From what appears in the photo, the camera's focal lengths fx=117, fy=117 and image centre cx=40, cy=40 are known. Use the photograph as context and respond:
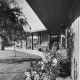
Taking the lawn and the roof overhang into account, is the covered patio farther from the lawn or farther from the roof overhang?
the lawn

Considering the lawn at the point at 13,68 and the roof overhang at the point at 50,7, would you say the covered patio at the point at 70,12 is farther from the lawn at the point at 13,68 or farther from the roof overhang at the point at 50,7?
the lawn at the point at 13,68

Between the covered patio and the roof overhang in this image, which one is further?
the roof overhang

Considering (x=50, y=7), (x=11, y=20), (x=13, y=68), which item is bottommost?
(x=13, y=68)

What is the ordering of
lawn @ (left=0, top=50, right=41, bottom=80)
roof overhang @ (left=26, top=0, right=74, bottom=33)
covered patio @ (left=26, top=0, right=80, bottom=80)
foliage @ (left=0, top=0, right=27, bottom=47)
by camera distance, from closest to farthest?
covered patio @ (left=26, top=0, right=80, bottom=80) < roof overhang @ (left=26, top=0, right=74, bottom=33) < lawn @ (left=0, top=50, right=41, bottom=80) < foliage @ (left=0, top=0, right=27, bottom=47)

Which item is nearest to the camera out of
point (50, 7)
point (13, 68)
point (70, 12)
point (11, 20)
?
point (50, 7)

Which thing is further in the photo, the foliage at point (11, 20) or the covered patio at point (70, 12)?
the foliage at point (11, 20)

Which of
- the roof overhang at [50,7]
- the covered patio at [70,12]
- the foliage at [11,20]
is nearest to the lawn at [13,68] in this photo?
the foliage at [11,20]

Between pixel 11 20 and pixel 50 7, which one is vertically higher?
pixel 11 20

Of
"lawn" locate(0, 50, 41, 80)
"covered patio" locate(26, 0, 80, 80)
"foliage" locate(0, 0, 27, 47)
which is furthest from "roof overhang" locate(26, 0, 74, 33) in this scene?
"foliage" locate(0, 0, 27, 47)

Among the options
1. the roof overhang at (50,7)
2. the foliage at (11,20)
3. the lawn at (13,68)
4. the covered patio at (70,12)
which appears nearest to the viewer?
the covered patio at (70,12)

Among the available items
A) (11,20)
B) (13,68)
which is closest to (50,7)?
(13,68)

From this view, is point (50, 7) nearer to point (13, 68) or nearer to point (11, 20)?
point (13, 68)

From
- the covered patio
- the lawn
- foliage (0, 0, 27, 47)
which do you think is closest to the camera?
the covered patio

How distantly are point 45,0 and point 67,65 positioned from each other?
351 centimetres
